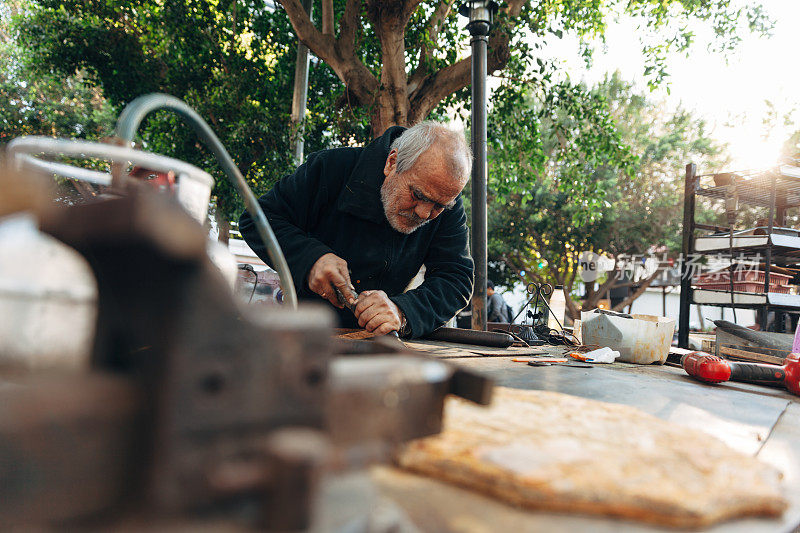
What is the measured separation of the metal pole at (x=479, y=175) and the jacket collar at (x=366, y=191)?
1608mm

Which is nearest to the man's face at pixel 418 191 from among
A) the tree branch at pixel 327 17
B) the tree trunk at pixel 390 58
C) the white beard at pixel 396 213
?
the white beard at pixel 396 213

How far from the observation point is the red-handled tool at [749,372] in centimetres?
197

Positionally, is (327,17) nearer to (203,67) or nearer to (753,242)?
(203,67)

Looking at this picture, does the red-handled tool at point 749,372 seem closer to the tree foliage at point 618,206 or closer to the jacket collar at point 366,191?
the jacket collar at point 366,191

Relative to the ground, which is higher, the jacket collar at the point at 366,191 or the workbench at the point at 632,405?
the jacket collar at the point at 366,191

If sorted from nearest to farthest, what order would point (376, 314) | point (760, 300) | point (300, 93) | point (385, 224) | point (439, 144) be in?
point (376, 314) < point (439, 144) < point (385, 224) < point (760, 300) < point (300, 93)

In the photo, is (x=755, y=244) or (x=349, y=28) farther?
(x=349, y=28)

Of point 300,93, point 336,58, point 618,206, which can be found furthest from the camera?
point 618,206

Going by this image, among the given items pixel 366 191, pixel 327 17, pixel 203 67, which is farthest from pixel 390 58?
pixel 203 67

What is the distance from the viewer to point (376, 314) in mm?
2340

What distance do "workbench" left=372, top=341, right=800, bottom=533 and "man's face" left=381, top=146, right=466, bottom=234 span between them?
904 millimetres

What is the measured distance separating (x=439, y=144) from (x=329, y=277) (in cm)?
100

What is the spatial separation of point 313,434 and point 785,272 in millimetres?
9358

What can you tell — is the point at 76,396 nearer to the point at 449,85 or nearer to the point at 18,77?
the point at 449,85
